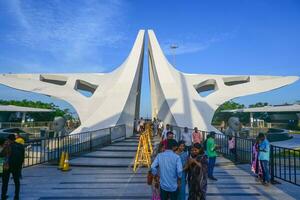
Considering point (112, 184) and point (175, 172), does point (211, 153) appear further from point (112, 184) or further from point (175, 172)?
point (175, 172)

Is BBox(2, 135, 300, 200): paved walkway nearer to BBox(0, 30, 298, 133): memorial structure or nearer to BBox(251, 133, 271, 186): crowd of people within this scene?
BBox(251, 133, 271, 186): crowd of people

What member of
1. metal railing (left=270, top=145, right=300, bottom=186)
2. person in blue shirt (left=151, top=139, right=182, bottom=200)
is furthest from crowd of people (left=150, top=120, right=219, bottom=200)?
metal railing (left=270, top=145, right=300, bottom=186)

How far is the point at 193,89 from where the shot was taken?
26.6 m

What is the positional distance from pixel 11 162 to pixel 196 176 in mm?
3328

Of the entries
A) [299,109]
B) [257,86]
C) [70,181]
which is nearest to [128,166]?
[70,181]

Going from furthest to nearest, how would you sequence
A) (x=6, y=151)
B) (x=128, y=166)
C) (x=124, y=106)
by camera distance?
(x=124, y=106) → (x=128, y=166) → (x=6, y=151)

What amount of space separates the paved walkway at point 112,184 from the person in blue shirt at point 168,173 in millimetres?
2027

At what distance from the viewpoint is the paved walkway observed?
6.07 metres

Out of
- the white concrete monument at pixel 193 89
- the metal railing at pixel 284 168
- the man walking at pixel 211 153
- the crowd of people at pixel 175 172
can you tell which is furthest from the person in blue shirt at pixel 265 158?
the white concrete monument at pixel 193 89

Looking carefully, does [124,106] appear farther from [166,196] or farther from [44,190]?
[166,196]

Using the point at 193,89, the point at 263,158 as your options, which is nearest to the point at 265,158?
the point at 263,158

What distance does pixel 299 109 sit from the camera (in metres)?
29.1

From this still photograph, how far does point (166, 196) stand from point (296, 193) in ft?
11.4

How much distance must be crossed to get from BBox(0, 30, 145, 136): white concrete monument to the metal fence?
164 inches
